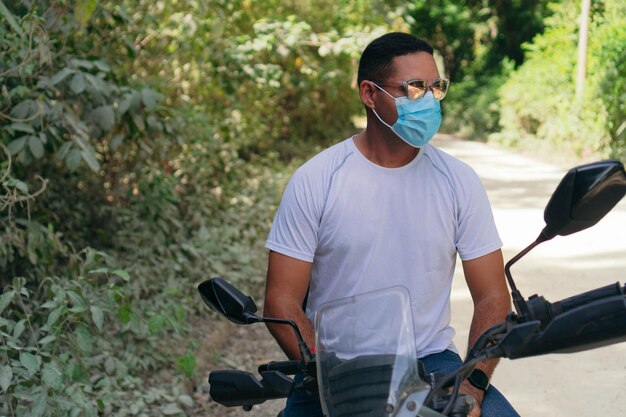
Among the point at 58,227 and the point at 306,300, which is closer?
the point at 306,300

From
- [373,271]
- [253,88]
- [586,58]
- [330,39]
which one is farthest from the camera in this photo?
[586,58]

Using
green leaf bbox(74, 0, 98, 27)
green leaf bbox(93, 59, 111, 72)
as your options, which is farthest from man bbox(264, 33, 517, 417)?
green leaf bbox(93, 59, 111, 72)

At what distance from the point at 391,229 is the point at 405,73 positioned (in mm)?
492

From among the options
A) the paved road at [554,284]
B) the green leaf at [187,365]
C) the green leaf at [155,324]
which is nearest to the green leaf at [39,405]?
the green leaf at [155,324]

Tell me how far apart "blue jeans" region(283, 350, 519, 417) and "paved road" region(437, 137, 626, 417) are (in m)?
2.93

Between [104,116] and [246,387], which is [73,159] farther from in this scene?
[246,387]

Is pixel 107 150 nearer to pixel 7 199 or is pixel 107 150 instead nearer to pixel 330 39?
pixel 7 199

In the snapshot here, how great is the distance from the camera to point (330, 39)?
12352mm

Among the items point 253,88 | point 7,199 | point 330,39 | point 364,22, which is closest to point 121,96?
point 7,199

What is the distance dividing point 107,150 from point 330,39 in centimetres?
462

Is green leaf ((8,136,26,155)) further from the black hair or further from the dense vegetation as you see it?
the black hair

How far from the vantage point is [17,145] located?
214 inches

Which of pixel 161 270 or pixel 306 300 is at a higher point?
pixel 306 300

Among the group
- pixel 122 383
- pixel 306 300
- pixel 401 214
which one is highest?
pixel 401 214
